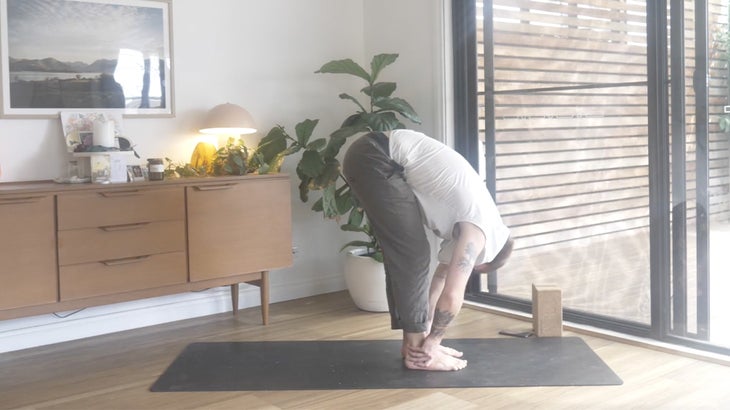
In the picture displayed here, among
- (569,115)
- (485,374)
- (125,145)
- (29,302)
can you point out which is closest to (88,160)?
(125,145)

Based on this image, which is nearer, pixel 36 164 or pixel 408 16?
pixel 36 164

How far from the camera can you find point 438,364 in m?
3.26

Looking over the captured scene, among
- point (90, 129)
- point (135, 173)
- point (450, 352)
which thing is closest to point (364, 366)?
point (450, 352)

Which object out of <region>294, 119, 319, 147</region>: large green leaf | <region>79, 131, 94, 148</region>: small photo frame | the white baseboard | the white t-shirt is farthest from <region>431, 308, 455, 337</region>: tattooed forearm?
<region>79, 131, 94, 148</region>: small photo frame

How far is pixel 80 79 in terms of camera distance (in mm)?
3965

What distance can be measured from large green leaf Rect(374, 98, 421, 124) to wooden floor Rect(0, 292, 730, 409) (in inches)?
46.0

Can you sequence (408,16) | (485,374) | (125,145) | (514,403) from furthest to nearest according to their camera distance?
1. (408,16)
2. (125,145)
3. (485,374)
4. (514,403)

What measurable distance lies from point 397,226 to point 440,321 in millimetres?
440

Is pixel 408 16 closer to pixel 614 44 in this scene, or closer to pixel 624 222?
pixel 614 44

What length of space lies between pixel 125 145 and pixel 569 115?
2367 mm

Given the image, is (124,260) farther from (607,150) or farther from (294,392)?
(607,150)

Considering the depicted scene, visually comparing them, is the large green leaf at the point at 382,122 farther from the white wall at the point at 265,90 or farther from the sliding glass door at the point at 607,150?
the sliding glass door at the point at 607,150

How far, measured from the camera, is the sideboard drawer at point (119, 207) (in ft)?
11.4

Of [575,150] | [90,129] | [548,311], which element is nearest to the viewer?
[548,311]
